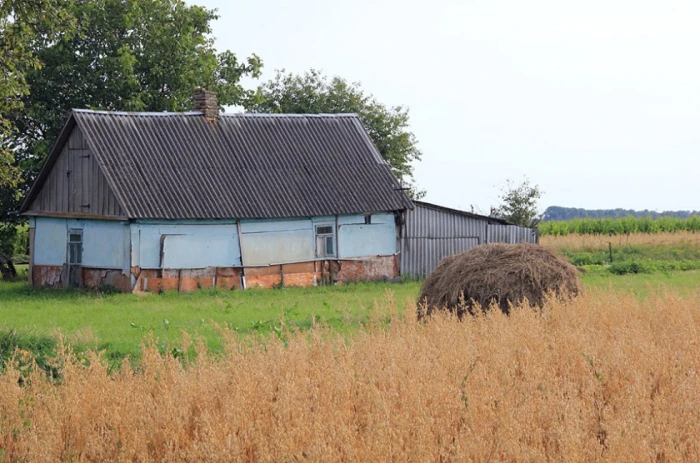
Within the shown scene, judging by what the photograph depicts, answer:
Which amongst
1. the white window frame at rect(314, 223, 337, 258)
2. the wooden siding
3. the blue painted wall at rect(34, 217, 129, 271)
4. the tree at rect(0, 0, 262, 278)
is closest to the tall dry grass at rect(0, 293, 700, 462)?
the blue painted wall at rect(34, 217, 129, 271)

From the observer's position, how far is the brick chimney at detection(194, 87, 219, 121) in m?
27.7

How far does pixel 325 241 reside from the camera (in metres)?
26.9

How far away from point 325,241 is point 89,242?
6732 millimetres

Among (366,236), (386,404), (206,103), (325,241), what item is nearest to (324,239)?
(325,241)

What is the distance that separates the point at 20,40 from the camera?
1969 centimetres

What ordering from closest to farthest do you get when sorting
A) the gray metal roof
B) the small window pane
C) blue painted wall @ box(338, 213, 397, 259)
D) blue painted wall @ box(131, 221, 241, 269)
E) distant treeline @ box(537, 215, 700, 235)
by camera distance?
blue painted wall @ box(131, 221, 241, 269) → the gray metal roof → the small window pane → blue painted wall @ box(338, 213, 397, 259) → distant treeline @ box(537, 215, 700, 235)

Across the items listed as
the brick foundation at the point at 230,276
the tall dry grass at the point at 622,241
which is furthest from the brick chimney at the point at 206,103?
the tall dry grass at the point at 622,241

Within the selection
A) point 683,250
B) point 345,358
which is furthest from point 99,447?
point 683,250

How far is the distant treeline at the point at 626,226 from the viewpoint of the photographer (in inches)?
1717

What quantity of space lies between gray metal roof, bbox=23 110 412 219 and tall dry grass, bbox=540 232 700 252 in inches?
529

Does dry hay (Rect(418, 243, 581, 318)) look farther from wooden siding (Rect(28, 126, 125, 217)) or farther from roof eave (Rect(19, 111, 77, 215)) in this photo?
roof eave (Rect(19, 111, 77, 215))

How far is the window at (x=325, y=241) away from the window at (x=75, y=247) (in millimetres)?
6654

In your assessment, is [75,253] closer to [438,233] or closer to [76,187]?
[76,187]

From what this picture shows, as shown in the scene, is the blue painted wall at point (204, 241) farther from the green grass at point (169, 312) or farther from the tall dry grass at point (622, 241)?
the tall dry grass at point (622, 241)
